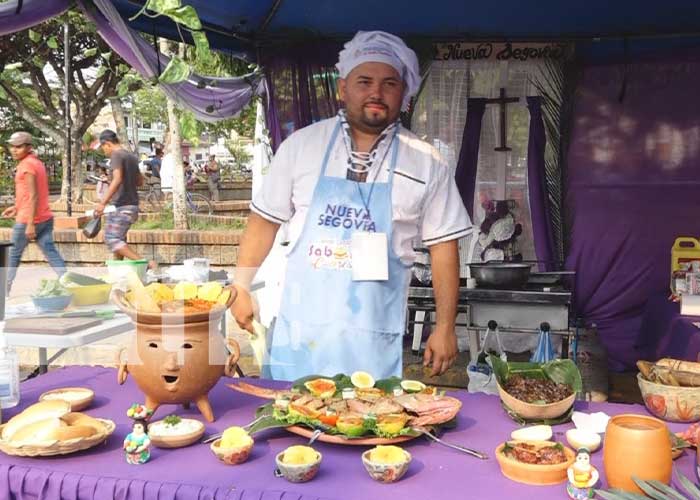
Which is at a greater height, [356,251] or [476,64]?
[476,64]

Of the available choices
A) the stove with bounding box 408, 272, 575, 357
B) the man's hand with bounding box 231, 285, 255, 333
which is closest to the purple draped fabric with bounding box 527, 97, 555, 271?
the stove with bounding box 408, 272, 575, 357

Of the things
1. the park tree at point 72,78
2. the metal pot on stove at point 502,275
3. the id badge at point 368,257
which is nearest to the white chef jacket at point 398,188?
the id badge at point 368,257

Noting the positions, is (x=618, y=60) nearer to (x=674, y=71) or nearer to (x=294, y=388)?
(x=674, y=71)

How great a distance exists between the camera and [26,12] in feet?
10.3

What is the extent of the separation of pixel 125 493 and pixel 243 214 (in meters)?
12.4

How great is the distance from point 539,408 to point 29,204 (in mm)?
6471

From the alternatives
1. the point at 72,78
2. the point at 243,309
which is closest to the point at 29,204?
the point at 243,309

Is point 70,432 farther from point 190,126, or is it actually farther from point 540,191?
point 540,191

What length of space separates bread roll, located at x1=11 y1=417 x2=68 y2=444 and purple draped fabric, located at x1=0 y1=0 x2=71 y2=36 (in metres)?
2.25

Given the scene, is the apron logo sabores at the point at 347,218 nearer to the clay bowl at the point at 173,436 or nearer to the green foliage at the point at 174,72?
the clay bowl at the point at 173,436

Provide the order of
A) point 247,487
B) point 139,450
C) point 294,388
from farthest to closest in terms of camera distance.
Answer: point 294,388 < point 139,450 < point 247,487

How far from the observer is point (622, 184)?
5.59m

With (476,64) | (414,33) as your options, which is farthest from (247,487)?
(476,64)

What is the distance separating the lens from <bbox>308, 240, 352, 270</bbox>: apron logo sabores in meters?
2.41
